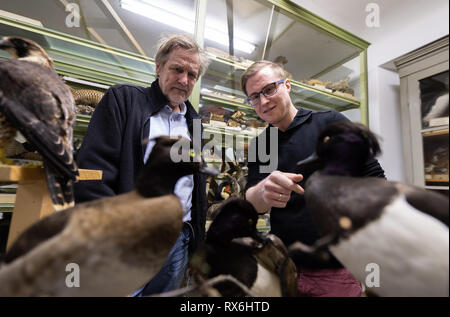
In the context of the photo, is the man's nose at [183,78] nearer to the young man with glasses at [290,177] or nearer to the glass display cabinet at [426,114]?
the young man with glasses at [290,177]

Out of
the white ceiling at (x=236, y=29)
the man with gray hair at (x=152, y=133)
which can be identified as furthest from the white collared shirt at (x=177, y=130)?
the white ceiling at (x=236, y=29)

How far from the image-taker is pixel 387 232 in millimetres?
343

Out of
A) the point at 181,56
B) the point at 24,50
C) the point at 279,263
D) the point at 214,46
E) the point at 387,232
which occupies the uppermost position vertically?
the point at 214,46

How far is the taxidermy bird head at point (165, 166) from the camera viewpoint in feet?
1.55

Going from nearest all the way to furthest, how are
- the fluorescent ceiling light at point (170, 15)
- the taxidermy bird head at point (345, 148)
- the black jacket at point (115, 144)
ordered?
the taxidermy bird head at point (345, 148) → the black jacket at point (115, 144) → the fluorescent ceiling light at point (170, 15)

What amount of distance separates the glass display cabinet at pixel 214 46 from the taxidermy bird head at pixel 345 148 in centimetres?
162

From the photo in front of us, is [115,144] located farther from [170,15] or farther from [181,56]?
[170,15]

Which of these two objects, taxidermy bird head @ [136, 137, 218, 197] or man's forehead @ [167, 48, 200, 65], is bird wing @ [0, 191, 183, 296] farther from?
man's forehead @ [167, 48, 200, 65]

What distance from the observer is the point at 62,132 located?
0.52m

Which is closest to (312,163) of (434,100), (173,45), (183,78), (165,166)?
(165,166)

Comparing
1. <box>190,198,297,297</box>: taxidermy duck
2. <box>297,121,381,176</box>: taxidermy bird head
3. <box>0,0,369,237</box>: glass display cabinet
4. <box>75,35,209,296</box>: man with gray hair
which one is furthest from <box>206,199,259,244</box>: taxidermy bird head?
<box>0,0,369,237</box>: glass display cabinet

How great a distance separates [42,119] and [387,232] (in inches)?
29.1

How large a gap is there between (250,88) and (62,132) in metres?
1.03

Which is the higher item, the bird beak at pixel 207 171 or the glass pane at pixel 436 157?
the glass pane at pixel 436 157
